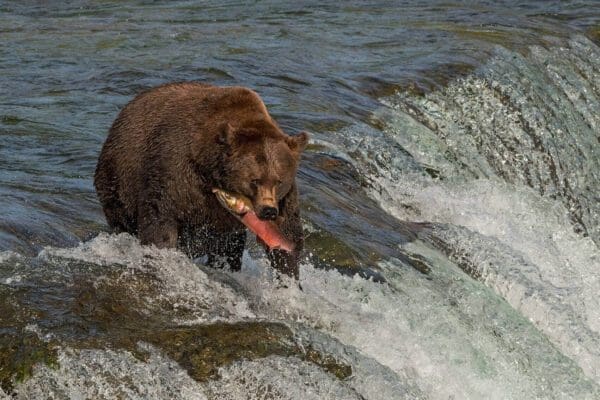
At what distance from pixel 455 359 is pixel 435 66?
7469 mm

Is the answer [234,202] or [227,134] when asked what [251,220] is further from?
[227,134]

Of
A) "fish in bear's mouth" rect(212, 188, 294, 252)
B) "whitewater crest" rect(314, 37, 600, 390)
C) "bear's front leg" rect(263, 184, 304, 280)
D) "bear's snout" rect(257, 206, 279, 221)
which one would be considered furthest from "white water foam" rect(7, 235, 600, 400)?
"whitewater crest" rect(314, 37, 600, 390)

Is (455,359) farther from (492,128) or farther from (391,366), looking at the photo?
(492,128)

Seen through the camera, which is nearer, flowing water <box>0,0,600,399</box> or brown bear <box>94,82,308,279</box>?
flowing water <box>0,0,600,399</box>

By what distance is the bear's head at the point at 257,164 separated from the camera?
6.32 metres

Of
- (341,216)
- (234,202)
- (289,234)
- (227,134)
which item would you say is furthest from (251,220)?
(341,216)

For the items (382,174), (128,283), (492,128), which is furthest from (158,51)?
(128,283)

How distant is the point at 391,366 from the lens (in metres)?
6.27

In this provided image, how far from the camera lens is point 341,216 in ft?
27.8

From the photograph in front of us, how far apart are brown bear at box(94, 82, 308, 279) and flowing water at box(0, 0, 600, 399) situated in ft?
0.69

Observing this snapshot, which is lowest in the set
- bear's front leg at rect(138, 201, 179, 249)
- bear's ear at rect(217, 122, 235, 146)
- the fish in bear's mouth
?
bear's front leg at rect(138, 201, 179, 249)

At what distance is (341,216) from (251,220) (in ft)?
6.80

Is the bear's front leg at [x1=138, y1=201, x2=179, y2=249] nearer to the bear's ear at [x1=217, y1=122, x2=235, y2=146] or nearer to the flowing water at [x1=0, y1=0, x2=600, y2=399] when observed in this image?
the flowing water at [x1=0, y1=0, x2=600, y2=399]

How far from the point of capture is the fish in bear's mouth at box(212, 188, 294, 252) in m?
A: 6.45
